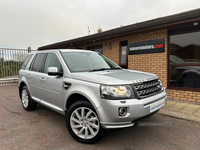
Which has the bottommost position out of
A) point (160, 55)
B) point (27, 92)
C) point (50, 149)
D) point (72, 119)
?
point (50, 149)

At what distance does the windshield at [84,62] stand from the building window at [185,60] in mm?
3164

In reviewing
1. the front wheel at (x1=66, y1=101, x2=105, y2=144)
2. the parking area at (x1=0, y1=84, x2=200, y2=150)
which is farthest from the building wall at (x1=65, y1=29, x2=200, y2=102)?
the front wheel at (x1=66, y1=101, x2=105, y2=144)

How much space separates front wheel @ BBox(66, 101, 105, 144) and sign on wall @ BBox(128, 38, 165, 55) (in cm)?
441

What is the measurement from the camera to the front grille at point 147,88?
8.30ft

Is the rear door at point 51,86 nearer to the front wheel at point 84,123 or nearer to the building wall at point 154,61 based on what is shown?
the front wheel at point 84,123

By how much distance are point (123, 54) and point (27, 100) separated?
4837 mm

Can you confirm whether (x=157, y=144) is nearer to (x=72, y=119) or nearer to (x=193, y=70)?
(x=72, y=119)

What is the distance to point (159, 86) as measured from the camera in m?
3.10

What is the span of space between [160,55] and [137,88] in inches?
153

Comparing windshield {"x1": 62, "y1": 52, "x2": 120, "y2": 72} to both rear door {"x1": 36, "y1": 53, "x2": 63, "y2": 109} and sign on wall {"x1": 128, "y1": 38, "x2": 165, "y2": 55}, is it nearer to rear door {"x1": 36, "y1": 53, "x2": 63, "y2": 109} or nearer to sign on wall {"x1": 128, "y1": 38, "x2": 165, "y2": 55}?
rear door {"x1": 36, "y1": 53, "x2": 63, "y2": 109}

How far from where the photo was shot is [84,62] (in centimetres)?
353

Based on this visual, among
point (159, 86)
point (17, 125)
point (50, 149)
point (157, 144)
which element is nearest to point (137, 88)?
point (159, 86)

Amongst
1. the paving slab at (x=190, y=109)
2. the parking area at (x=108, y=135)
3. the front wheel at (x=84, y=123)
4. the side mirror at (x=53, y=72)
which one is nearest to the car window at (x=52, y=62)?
the side mirror at (x=53, y=72)

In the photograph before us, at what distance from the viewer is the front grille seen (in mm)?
2530
